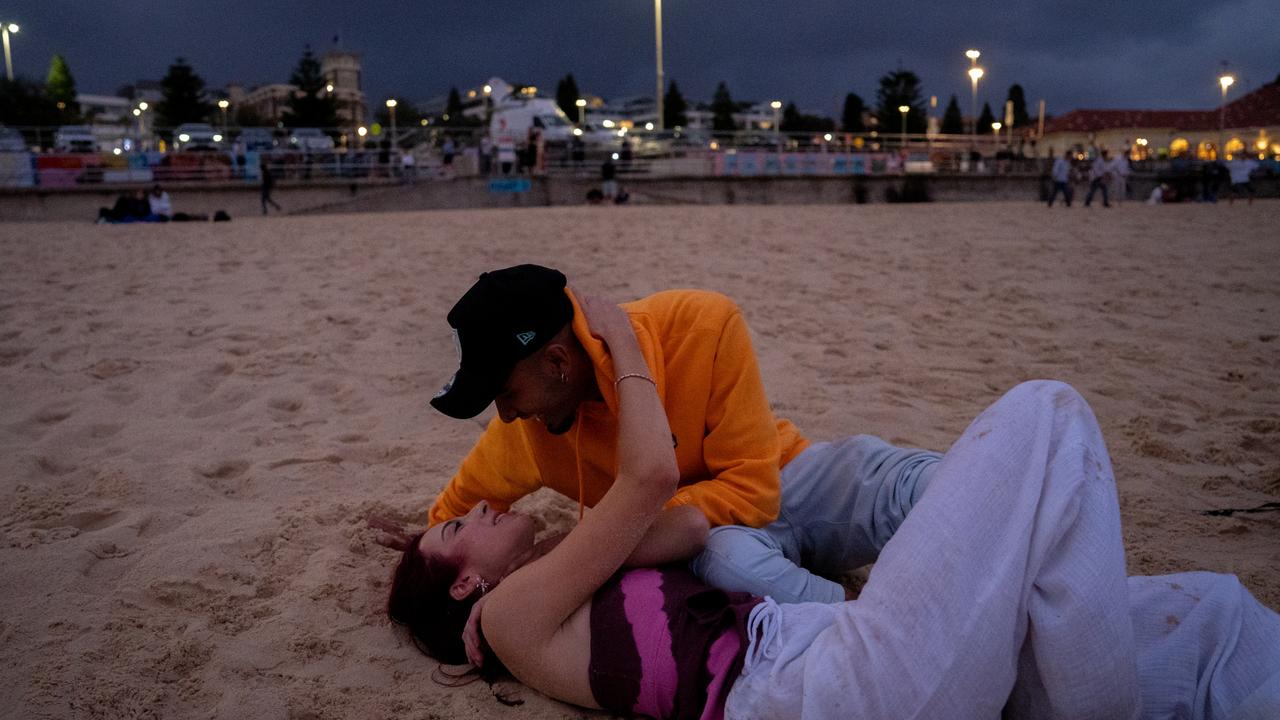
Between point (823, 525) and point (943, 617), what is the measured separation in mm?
940

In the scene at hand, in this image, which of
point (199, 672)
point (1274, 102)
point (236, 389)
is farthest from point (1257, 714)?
point (1274, 102)

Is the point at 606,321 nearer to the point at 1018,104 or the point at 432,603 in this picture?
the point at 432,603

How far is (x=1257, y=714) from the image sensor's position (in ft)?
5.47

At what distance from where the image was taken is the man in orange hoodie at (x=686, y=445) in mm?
2178

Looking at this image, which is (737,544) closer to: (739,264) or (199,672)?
(199,672)

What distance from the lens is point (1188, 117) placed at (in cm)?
7281

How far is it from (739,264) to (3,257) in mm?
8671

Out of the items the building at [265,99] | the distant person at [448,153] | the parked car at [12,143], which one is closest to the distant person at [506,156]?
the distant person at [448,153]

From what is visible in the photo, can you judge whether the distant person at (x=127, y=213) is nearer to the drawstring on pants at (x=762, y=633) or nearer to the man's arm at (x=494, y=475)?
the man's arm at (x=494, y=475)

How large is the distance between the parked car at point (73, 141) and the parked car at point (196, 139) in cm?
229

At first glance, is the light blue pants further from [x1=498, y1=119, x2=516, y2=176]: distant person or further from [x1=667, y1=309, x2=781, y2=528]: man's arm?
[x1=498, y1=119, x2=516, y2=176]: distant person

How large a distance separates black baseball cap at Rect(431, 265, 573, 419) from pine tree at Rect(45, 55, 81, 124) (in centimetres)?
6342

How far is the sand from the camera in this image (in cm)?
256

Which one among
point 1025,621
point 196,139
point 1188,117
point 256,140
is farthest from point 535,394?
point 1188,117
